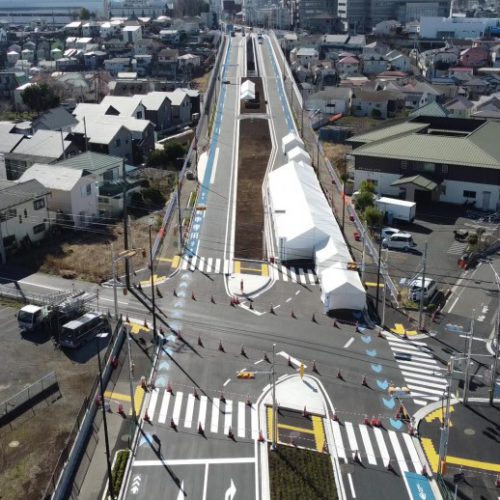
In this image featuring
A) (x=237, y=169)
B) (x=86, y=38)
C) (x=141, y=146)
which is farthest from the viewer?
(x=86, y=38)

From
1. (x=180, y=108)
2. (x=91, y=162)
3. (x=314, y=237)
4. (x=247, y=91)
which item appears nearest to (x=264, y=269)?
(x=314, y=237)

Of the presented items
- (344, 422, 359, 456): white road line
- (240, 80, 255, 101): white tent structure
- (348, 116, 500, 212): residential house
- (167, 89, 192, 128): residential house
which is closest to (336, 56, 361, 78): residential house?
(240, 80, 255, 101): white tent structure

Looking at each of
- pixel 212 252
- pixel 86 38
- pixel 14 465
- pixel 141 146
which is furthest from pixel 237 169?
pixel 86 38

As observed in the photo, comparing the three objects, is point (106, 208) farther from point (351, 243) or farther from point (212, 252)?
point (351, 243)

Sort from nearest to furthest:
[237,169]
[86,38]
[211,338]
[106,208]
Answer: [211,338] → [106,208] → [237,169] → [86,38]

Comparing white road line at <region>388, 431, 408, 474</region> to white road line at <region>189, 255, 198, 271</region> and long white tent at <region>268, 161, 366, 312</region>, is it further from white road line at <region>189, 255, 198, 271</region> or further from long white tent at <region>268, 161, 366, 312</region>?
white road line at <region>189, 255, 198, 271</region>
